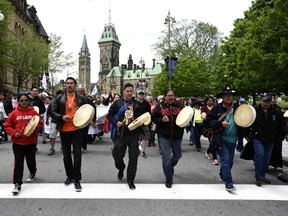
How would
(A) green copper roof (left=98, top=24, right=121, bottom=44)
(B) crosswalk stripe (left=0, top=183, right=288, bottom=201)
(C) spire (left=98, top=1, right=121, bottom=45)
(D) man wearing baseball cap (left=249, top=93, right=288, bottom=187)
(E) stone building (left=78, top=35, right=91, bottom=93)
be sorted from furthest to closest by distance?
(E) stone building (left=78, top=35, right=91, bottom=93)
(C) spire (left=98, top=1, right=121, bottom=45)
(A) green copper roof (left=98, top=24, right=121, bottom=44)
(D) man wearing baseball cap (left=249, top=93, right=288, bottom=187)
(B) crosswalk stripe (left=0, top=183, right=288, bottom=201)

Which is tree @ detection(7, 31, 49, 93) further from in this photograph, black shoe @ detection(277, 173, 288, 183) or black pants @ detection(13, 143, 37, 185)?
black shoe @ detection(277, 173, 288, 183)

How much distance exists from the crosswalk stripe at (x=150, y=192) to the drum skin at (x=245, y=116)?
1258 millimetres

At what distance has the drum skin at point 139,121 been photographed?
5840 millimetres

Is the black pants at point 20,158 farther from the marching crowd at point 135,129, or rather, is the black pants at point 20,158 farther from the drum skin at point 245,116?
the drum skin at point 245,116

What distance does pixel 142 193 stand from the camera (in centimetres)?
559

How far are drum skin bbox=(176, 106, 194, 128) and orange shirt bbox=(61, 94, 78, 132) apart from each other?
1979 millimetres

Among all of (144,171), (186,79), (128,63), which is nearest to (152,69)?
(128,63)

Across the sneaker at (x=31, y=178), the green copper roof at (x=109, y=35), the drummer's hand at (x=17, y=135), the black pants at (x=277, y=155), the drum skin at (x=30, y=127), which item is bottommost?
the sneaker at (x=31, y=178)

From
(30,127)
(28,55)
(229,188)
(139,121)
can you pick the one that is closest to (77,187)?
(30,127)

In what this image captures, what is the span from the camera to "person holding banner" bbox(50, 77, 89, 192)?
5.84 metres

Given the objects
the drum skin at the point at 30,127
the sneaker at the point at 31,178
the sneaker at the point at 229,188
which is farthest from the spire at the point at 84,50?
the sneaker at the point at 229,188

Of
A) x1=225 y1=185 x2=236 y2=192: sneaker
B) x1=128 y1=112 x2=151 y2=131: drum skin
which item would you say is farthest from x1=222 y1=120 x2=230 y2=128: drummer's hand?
x1=128 y1=112 x2=151 y2=131: drum skin

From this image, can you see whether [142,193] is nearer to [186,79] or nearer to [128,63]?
[186,79]

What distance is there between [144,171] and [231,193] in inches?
94.3
